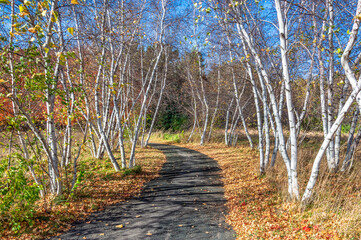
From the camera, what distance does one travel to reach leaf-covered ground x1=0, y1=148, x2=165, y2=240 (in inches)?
155

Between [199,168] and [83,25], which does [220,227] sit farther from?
[83,25]

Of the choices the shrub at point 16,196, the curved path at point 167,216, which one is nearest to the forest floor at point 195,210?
the curved path at point 167,216

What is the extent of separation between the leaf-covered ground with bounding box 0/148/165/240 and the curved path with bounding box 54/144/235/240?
0.94ft

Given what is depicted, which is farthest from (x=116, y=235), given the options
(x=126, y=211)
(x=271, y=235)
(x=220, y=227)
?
(x=271, y=235)

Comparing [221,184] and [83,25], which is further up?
[83,25]

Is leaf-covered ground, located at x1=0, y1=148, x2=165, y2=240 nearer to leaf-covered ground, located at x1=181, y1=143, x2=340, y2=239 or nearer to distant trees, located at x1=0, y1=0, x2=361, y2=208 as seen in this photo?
distant trees, located at x1=0, y1=0, x2=361, y2=208

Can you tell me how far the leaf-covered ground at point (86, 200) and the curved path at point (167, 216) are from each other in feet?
0.94

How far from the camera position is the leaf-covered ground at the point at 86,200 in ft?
12.9

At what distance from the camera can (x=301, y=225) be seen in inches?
144

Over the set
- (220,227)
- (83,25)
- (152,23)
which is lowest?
(220,227)

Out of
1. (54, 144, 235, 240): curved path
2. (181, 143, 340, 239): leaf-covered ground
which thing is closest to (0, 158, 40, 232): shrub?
(54, 144, 235, 240): curved path

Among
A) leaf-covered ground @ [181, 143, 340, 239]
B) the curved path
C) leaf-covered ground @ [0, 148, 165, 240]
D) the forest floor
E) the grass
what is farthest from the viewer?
leaf-covered ground @ [0, 148, 165, 240]

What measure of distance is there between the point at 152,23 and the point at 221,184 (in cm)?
751

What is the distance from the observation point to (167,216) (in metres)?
4.49
